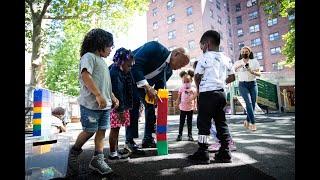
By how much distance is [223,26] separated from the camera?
46.2m

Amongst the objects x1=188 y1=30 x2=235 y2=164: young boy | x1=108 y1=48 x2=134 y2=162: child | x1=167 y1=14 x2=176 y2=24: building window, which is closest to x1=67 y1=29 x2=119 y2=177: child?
x1=108 y1=48 x2=134 y2=162: child

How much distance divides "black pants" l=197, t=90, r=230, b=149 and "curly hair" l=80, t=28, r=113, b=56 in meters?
1.39

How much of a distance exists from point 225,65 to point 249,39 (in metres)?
47.1

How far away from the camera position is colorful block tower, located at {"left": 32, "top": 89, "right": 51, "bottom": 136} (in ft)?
20.9

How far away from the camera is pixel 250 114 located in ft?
20.8

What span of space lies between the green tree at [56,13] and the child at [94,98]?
11258 mm

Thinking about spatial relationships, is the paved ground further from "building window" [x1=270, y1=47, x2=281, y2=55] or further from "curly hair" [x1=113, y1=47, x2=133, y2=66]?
"building window" [x1=270, y1=47, x2=281, y2=55]

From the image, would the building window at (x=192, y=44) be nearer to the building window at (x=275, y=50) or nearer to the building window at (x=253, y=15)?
the building window at (x=275, y=50)

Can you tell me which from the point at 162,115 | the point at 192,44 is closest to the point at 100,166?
the point at 162,115

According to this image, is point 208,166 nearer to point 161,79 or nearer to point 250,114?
point 161,79

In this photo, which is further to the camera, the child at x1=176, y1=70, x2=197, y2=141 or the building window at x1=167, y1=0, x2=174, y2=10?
the building window at x1=167, y1=0, x2=174, y2=10

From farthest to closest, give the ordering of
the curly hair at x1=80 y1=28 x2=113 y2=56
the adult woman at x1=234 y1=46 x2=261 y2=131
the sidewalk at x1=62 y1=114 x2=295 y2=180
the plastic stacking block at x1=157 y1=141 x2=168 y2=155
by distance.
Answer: the adult woman at x1=234 y1=46 x2=261 y2=131 < the plastic stacking block at x1=157 y1=141 x2=168 y2=155 < the curly hair at x1=80 y1=28 x2=113 y2=56 < the sidewalk at x1=62 y1=114 x2=295 y2=180

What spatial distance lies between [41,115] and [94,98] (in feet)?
13.3

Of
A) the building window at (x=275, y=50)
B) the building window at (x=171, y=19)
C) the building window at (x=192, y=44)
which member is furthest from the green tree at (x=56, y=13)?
the building window at (x=275, y=50)
